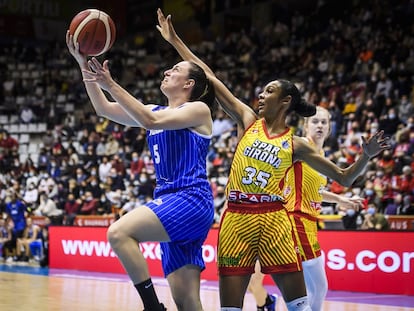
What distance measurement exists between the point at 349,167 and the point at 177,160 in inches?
46.9

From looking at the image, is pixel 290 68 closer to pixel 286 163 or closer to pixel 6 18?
pixel 6 18

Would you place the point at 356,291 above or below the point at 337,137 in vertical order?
below

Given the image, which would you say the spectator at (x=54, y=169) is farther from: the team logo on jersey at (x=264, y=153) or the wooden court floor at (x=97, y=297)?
the team logo on jersey at (x=264, y=153)

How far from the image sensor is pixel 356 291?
11.1 metres

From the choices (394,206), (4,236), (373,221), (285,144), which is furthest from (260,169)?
(4,236)

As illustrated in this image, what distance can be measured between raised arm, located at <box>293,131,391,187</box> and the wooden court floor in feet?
13.2

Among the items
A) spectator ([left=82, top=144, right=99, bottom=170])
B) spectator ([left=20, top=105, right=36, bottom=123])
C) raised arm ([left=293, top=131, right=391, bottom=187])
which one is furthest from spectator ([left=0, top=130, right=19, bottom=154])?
raised arm ([left=293, top=131, right=391, bottom=187])

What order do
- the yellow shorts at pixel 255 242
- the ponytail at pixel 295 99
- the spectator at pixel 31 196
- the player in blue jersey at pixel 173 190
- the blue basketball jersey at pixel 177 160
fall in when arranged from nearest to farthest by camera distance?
the player in blue jersey at pixel 173 190 → the blue basketball jersey at pixel 177 160 → the yellow shorts at pixel 255 242 → the ponytail at pixel 295 99 → the spectator at pixel 31 196

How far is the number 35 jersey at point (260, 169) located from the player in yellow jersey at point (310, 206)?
67 centimetres

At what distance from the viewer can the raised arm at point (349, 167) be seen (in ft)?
16.0

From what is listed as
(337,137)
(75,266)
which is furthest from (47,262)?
(337,137)

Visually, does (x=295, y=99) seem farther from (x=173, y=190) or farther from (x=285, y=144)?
(x=173, y=190)

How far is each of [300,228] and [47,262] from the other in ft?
36.6

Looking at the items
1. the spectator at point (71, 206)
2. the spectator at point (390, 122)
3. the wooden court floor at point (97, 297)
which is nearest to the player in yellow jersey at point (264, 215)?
the wooden court floor at point (97, 297)
